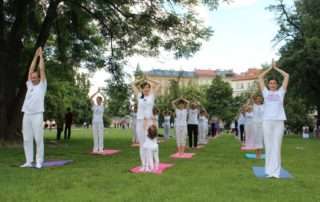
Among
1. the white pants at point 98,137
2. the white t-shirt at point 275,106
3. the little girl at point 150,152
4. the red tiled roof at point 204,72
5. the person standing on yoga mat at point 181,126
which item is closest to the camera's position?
the white t-shirt at point 275,106

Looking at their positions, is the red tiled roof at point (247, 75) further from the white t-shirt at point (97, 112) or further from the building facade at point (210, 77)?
the white t-shirt at point (97, 112)

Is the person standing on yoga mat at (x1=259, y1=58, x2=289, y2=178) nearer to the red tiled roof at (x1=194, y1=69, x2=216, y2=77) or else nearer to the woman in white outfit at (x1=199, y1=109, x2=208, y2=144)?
the woman in white outfit at (x1=199, y1=109, x2=208, y2=144)

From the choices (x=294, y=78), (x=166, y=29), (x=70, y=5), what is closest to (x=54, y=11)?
(x=70, y=5)

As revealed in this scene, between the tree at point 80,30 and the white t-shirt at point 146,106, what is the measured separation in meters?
8.99

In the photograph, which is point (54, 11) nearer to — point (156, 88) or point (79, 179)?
point (156, 88)

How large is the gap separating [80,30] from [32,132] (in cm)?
1308

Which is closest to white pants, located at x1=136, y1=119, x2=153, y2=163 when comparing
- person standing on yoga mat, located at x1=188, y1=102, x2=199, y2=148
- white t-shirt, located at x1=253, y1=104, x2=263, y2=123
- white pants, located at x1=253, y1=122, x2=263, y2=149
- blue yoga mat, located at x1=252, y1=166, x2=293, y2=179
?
blue yoga mat, located at x1=252, y1=166, x2=293, y2=179

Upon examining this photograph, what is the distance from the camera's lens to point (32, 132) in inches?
475

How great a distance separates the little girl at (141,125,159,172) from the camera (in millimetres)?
11580

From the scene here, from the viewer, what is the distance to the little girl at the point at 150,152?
11.6 m

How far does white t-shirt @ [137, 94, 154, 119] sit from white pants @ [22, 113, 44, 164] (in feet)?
8.29

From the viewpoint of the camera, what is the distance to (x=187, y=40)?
71.4 feet

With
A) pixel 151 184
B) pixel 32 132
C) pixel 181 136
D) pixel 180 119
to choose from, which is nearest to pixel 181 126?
pixel 180 119

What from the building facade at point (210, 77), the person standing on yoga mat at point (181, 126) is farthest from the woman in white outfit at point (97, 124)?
the building facade at point (210, 77)
